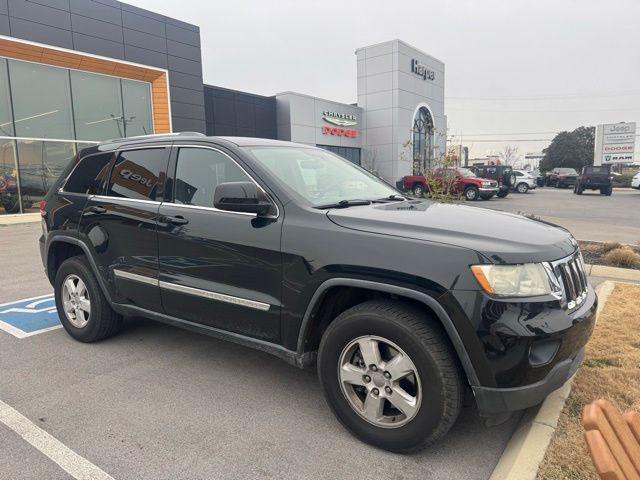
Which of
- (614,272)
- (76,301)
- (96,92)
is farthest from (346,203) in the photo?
(96,92)

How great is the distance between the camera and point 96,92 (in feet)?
64.3

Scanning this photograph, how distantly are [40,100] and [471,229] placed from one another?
1980 centimetres

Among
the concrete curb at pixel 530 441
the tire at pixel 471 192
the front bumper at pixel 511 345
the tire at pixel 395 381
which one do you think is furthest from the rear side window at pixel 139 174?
the tire at pixel 471 192

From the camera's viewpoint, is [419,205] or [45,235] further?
[45,235]

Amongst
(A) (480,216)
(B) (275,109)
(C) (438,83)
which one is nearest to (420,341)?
(A) (480,216)

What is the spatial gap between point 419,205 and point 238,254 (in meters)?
1.36

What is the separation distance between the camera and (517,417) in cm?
313

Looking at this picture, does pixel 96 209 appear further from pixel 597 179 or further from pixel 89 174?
pixel 597 179

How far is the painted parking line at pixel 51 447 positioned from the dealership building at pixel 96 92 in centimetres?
1298

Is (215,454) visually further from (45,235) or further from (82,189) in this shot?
(45,235)

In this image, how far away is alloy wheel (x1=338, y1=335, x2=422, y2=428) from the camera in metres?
2.61

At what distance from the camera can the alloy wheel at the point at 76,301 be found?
14.4 feet

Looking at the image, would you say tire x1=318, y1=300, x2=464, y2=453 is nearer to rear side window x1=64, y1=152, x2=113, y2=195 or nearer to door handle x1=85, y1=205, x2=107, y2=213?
door handle x1=85, y1=205, x2=107, y2=213

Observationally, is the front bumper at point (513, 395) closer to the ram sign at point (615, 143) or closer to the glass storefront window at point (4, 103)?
the glass storefront window at point (4, 103)
